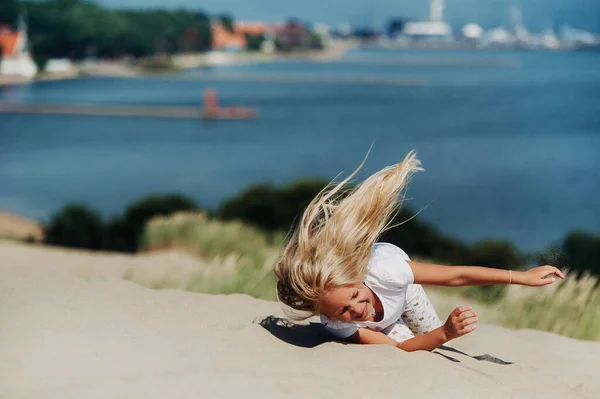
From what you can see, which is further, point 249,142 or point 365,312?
point 249,142

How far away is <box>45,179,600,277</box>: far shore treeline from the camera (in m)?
11.7

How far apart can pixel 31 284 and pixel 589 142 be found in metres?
57.4

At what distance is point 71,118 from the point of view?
73.6 metres

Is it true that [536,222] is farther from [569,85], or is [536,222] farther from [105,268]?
[569,85]

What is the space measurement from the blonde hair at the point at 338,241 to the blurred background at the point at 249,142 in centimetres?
31

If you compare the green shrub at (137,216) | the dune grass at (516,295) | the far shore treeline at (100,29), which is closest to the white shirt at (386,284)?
the dune grass at (516,295)

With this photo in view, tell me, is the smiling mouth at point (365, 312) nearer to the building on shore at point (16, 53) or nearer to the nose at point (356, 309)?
the nose at point (356, 309)

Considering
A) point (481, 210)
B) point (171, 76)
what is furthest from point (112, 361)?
point (171, 76)

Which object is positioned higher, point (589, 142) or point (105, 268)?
point (105, 268)

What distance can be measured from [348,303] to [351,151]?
180 feet

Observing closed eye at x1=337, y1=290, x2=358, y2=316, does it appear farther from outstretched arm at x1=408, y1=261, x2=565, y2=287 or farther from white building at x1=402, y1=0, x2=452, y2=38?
white building at x1=402, y1=0, x2=452, y2=38

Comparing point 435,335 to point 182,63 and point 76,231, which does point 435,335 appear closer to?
point 76,231

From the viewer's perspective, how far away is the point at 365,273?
13.4 feet

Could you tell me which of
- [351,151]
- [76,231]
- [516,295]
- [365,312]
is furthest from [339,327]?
[351,151]
